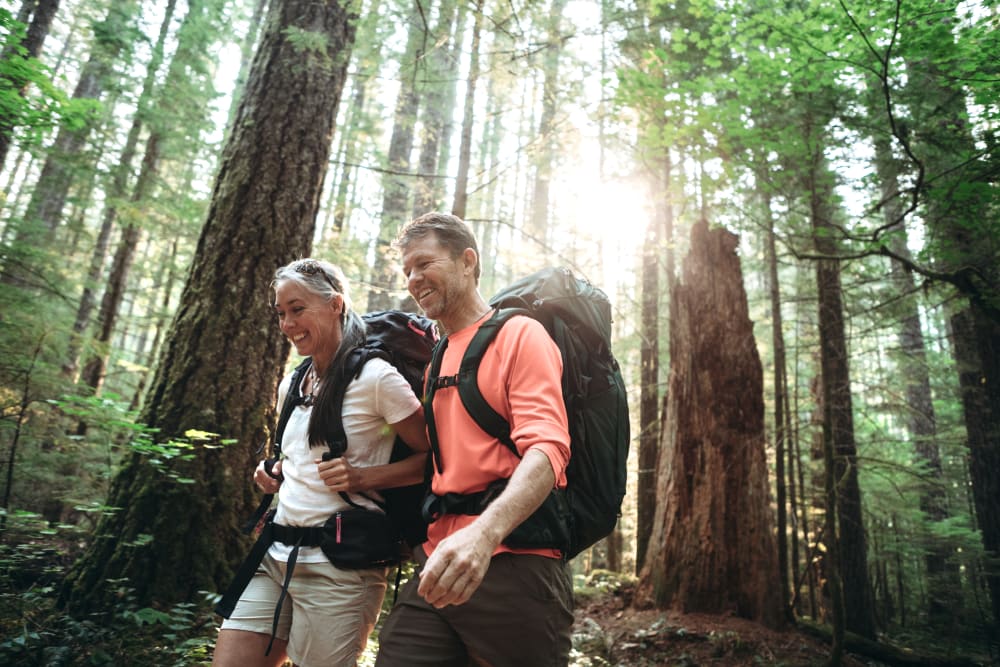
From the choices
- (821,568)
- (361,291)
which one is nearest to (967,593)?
(821,568)

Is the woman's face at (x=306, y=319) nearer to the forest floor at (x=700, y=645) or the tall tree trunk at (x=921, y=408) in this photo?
the forest floor at (x=700, y=645)

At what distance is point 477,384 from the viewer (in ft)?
6.45

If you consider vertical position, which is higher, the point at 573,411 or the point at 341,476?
the point at 573,411

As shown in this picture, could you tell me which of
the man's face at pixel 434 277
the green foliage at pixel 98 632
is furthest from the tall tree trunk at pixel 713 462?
the man's face at pixel 434 277

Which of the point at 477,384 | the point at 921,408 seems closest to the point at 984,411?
the point at 921,408

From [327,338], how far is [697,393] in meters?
6.05

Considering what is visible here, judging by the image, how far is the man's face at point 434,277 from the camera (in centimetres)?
223

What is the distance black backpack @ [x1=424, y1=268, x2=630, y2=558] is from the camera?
6.06 ft

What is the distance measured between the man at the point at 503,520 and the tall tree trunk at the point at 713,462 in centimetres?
575

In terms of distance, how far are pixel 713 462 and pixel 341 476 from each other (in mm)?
6117

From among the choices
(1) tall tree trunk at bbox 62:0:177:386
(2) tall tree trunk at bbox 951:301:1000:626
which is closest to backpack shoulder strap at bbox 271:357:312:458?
(1) tall tree trunk at bbox 62:0:177:386

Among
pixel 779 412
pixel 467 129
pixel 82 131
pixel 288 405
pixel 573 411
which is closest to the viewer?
pixel 573 411

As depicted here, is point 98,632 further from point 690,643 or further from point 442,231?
point 690,643

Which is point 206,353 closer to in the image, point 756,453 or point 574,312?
point 574,312
